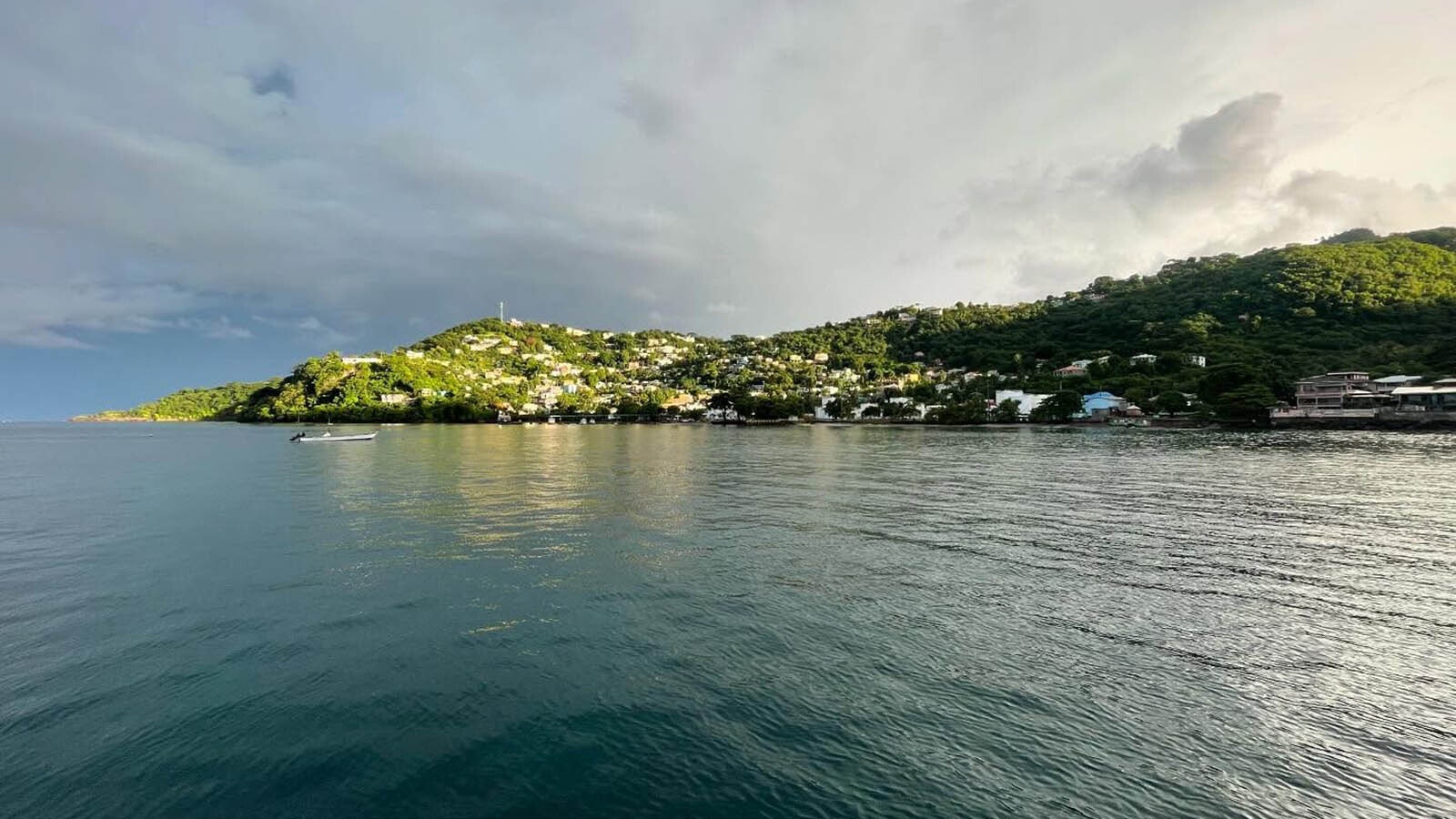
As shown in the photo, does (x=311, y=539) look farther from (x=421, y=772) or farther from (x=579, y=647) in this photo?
(x=421, y=772)

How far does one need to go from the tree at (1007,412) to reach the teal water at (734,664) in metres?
100

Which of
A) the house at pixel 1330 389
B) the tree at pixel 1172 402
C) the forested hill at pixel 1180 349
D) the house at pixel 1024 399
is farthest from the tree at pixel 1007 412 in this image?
the house at pixel 1330 389

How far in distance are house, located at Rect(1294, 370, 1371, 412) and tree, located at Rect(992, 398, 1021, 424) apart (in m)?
41.7

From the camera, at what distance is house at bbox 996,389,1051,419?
12274cm

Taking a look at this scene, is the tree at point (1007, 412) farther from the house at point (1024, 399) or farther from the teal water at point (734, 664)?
the teal water at point (734, 664)

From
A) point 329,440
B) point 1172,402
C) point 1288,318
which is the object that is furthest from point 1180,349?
point 329,440

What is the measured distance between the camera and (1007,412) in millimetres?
121125

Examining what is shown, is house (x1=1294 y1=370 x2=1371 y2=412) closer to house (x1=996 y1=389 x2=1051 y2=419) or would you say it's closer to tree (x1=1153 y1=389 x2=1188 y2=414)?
tree (x1=1153 y1=389 x2=1188 y2=414)

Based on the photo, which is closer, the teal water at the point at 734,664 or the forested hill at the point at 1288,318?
the teal water at the point at 734,664

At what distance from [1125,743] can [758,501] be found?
70.1ft

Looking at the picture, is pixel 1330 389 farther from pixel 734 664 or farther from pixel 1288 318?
pixel 734 664

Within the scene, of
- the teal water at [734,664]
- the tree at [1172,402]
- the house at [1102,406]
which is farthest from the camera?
the house at [1102,406]

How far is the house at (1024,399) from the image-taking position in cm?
12274

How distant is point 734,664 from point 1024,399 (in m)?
134
